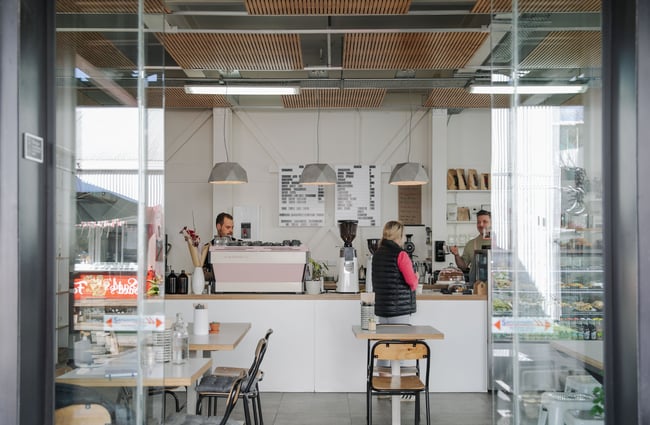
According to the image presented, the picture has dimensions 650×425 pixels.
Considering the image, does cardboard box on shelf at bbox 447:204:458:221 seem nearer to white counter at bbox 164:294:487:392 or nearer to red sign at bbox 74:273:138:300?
white counter at bbox 164:294:487:392

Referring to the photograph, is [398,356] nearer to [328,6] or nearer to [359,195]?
[328,6]

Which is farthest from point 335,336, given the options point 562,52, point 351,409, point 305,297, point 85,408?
point 562,52

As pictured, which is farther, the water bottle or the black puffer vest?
the black puffer vest

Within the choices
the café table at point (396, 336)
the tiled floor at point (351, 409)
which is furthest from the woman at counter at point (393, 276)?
the tiled floor at point (351, 409)

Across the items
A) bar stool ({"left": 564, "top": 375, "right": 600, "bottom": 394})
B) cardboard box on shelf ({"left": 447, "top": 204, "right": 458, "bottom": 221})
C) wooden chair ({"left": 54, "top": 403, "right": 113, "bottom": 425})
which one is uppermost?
cardboard box on shelf ({"left": 447, "top": 204, "right": 458, "bottom": 221})

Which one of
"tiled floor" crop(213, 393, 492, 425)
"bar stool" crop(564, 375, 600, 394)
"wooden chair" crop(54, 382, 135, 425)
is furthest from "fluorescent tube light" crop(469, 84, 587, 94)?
"tiled floor" crop(213, 393, 492, 425)

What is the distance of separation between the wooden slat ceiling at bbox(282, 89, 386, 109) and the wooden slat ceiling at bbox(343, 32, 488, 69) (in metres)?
1.43

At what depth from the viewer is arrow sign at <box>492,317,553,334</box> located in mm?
2598

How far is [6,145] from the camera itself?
203cm

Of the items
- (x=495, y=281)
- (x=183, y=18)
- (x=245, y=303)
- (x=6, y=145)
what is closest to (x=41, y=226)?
(x=6, y=145)

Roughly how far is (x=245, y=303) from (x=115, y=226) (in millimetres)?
4163

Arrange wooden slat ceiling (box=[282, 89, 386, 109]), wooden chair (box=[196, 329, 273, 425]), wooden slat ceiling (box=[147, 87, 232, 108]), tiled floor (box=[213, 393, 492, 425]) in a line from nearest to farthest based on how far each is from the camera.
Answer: wooden chair (box=[196, 329, 273, 425]) < tiled floor (box=[213, 393, 492, 425]) < wooden slat ceiling (box=[282, 89, 386, 109]) < wooden slat ceiling (box=[147, 87, 232, 108])

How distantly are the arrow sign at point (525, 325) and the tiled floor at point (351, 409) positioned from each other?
10.3 ft

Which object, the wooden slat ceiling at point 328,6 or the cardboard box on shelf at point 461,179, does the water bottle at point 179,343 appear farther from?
the cardboard box on shelf at point 461,179
